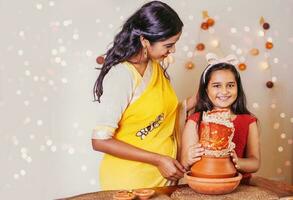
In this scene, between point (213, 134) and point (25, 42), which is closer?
point (213, 134)

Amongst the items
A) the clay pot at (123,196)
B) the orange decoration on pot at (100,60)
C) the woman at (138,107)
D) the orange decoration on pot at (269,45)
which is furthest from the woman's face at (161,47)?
the orange decoration on pot at (269,45)

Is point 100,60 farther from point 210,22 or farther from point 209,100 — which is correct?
point 209,100

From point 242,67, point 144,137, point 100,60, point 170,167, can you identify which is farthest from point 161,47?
point 242,67

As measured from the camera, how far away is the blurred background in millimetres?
2805

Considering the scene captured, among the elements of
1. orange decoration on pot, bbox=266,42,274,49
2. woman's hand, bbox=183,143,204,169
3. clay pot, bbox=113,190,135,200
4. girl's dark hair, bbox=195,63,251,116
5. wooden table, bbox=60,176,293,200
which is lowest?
wooden table, bbox=60,176,293,200

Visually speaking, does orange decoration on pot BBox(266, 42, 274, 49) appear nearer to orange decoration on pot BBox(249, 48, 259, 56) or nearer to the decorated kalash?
orange decoration on pot BBox(249, 48, 259, 56)

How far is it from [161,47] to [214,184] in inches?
25.3

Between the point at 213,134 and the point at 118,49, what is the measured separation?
0.58m

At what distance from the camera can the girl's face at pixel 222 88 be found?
200 centimetres

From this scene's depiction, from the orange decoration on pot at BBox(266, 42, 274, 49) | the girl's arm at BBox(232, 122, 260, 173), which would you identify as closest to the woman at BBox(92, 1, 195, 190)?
the girl's arm at BBox(232, 122, 260, 173)

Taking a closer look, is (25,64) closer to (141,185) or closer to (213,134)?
(141,185)

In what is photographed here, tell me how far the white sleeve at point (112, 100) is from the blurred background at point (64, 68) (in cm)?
102

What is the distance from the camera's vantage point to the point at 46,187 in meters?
2.90

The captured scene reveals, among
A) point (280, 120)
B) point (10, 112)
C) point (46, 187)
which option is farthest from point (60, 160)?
point (280, 120)
